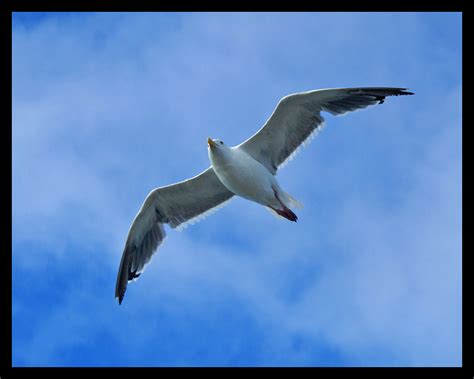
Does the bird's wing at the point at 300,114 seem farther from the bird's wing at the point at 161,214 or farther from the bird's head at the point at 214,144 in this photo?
the bird's wing at the point at 161,214

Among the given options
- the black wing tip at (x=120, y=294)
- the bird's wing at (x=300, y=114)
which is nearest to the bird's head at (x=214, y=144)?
the bird's wing at (x=300, y=114)

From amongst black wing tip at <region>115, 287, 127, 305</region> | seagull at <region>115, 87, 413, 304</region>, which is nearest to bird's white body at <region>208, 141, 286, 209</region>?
seagull at <region>115, 87, 413, 304</region>

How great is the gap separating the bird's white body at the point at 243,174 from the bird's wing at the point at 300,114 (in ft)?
1.11

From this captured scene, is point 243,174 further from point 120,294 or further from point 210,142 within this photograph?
point 120,294

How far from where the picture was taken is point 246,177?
31.0 feet

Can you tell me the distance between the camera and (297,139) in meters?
9.95

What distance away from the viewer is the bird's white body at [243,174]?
9.45 meters

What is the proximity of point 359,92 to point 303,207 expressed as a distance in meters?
1.71

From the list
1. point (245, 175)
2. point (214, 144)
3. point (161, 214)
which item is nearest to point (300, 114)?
point (245, 175)

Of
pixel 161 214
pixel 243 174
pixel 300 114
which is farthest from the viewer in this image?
pixel 161 214

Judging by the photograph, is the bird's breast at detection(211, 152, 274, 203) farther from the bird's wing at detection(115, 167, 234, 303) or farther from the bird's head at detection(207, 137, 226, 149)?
the bird's wing at detection(115, 167, 234, 303)

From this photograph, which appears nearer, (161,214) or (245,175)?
(245,175)

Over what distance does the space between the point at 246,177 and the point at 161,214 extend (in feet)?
5.55
